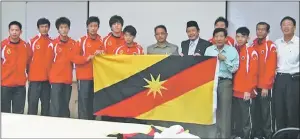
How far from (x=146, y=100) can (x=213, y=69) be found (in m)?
0.76

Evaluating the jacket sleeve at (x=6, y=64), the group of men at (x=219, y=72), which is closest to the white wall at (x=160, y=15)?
the group of men at (x=219, y=72)

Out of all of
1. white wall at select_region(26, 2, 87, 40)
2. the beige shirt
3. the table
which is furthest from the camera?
white wall at select_region(26, 2, 87, 40)

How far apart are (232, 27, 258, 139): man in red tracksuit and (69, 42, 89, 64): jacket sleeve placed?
162cm

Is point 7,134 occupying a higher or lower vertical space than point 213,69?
lower

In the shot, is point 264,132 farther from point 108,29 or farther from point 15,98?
point 15,98

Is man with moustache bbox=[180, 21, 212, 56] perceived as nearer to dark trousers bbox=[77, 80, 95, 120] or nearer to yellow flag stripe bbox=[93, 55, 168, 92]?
yellow flag stripe bbox=[93, 55, 168, 92]

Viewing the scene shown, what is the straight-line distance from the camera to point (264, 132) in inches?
163

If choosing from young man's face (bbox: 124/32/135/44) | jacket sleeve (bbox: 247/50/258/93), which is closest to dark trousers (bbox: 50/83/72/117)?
young man's face (bbox: 124/32/135/44)

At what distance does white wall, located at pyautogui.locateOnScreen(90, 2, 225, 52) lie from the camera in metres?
4.71

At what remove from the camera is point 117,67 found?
414 centimetres

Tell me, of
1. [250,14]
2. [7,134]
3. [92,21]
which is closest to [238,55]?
[250,14]

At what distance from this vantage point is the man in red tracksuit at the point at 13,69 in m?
4.30

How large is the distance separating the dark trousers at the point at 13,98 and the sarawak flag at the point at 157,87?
2.90 ft

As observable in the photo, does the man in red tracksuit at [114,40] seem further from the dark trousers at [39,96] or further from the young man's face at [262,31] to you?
the young man's face at [262,31]
